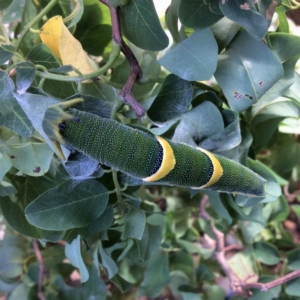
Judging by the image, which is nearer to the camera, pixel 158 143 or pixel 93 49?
pixel 158 143

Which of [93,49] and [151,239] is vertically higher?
[93,49]

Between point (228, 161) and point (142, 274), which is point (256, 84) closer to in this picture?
point (228, 161)

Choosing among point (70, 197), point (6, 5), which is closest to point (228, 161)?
point (70, 197)

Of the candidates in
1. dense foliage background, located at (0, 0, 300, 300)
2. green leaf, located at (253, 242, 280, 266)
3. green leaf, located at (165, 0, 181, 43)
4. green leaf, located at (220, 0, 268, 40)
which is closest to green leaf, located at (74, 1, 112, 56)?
dense foliage background, located at (0, 0, 300, 300)

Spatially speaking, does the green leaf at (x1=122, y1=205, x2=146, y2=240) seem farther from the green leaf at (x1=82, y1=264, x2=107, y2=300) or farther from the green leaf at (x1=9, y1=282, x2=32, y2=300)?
the green leaf at (x1=9, y1=282, x2=32, y2=300)

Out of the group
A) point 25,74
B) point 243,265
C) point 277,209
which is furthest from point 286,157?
point 25,74

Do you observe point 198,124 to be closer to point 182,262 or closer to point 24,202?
point 24,202

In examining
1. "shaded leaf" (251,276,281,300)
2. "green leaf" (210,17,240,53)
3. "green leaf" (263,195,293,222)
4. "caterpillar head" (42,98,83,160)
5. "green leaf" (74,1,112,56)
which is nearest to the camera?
"caterpillar head" (42,98,83,160)
